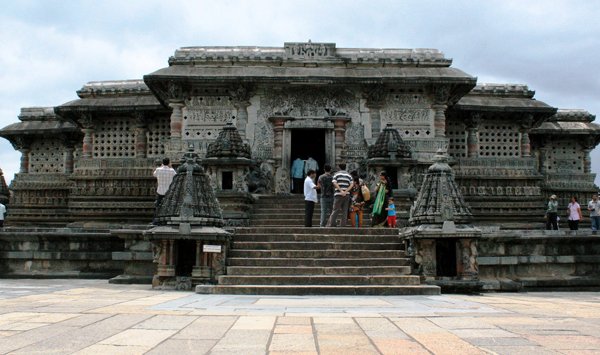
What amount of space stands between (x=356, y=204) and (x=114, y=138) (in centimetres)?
1305

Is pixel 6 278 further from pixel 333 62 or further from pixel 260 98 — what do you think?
pixel 333 62

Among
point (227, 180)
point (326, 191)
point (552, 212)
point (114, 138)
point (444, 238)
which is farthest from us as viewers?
point (114, 138)

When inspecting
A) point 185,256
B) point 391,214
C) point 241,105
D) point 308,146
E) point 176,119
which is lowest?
point 185,256

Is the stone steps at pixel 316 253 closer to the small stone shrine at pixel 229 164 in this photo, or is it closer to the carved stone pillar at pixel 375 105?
the small stone shrine at pixel 229 164

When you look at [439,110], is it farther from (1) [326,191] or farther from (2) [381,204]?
(1) [326,191]

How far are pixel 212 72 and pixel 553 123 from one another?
605 inches

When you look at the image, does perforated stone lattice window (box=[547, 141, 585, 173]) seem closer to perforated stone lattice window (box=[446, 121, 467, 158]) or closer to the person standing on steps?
perforated stone lattice window (box=[446, 121, 467, 158])

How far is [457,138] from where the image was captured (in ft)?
75.9

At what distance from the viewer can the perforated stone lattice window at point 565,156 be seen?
84.4 ft

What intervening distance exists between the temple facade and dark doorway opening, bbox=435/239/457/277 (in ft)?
19.7

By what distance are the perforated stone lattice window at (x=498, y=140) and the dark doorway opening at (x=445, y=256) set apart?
12.6 meters

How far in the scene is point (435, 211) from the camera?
11.2 metres

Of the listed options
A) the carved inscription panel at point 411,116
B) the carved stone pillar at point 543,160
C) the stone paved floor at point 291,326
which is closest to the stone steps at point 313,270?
the stone paved floor at point 291,326

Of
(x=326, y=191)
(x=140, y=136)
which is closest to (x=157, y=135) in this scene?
(x=140, y=136)
